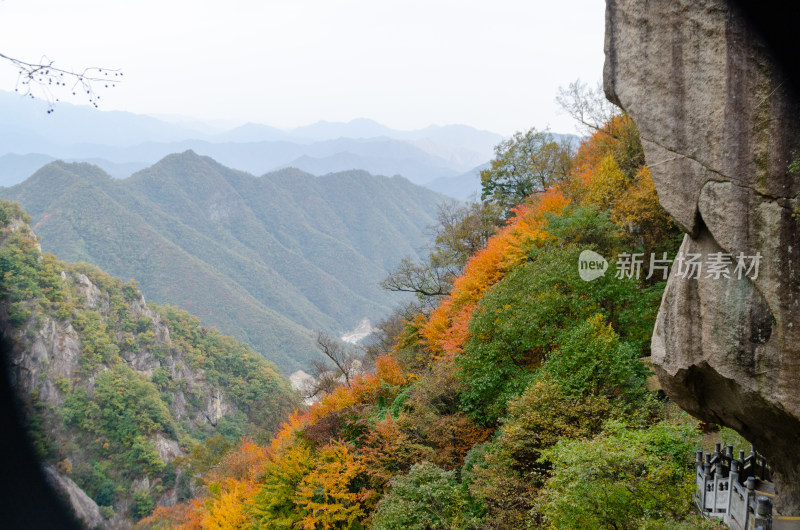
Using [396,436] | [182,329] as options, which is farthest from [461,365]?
[182,329]

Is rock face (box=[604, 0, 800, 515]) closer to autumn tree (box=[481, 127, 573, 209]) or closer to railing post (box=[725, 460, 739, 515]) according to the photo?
railing post (box=[725, 460, 739, 515])

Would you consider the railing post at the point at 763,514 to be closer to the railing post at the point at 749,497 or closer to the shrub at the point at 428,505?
the railing post at the point at 749,497

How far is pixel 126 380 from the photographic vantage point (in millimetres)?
56750

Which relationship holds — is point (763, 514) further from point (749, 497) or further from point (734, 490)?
point (734, 490)

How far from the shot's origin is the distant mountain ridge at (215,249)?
112m

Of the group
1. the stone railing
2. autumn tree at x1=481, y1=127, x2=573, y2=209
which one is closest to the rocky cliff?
autumn tree at x1=481, y1=127, x2=573, y2=209

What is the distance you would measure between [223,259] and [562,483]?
489 ft

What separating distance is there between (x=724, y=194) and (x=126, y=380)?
6175 centimetres

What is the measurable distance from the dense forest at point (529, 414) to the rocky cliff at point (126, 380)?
22182 mm

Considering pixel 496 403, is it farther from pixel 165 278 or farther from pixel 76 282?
pixel 165 278

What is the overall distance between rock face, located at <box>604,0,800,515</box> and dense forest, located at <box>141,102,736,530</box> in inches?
75.6

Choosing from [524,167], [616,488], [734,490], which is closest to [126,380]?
[524,167]

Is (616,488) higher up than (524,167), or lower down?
→ lower down

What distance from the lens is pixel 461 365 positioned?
616 inches
